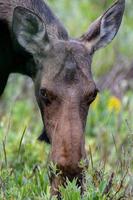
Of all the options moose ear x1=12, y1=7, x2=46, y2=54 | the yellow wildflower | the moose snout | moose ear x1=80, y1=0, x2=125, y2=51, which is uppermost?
moose ear x1=80, y1=0, x2=125, y2=51

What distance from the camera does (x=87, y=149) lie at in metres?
12.2

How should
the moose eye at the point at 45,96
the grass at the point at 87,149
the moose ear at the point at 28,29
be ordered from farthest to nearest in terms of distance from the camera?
the moose ear at the point at 28,29 < the moose eye at the point at 45,96 < the grass at the point at 87,149

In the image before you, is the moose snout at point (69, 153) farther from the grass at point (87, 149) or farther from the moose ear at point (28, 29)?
the moose ear at point (28, 29)

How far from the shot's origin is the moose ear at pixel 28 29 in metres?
8.74

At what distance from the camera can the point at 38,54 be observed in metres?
8.99

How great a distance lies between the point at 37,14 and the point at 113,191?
215 cm

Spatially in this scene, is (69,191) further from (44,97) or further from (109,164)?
(109,164)

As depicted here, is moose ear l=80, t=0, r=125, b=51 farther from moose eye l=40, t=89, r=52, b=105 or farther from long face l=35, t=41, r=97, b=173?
moose eye l=40, t=89, r=52, b=105

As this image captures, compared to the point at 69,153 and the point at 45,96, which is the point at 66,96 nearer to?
the point at 45,96

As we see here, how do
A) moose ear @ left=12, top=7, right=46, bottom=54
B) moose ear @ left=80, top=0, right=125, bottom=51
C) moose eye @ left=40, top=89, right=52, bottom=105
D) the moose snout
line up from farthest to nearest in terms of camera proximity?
moose ear @ left=80, top=0, right=125, bottom=51 → moose ear @ left=12, top=7, right=46, bottom=54 → moose eye @ left=40, top=89, right=52, bottom=105 → the moose snout

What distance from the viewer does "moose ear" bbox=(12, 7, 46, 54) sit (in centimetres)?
874

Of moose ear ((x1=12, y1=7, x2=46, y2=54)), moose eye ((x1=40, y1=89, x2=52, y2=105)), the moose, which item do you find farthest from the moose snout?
moose ear ((x1=12, y1=7, x2=46, y2=54))

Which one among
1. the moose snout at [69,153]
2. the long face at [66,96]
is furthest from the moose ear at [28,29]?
the moose snout at [69,153]

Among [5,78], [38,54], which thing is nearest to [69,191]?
[38,54]
